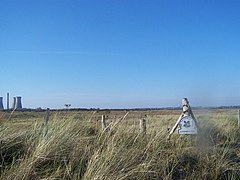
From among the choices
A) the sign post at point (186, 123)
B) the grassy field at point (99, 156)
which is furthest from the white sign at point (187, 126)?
the grassy field at point (99, 156)

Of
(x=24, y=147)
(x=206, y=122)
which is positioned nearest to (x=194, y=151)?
(x=24, y=147)

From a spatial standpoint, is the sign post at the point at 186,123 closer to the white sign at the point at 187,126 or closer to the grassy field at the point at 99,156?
the white sign at the point at 187,126

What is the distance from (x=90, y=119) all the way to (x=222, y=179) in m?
3.48

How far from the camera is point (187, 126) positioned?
9.78m

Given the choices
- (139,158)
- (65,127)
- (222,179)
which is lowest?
(222,179)

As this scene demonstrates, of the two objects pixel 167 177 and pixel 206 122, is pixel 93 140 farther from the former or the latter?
pixel 206 122

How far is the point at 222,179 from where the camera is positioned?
6121 millimetres

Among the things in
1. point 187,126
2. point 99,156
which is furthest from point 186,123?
point 99,156

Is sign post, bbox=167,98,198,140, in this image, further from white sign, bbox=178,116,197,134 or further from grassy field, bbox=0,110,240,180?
grassy field, bbox=0,110,240,180

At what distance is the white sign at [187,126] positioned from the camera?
958 cm

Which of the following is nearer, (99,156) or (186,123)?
(99,156)

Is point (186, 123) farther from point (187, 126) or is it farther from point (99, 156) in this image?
point (99, 156)

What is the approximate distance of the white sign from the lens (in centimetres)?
958

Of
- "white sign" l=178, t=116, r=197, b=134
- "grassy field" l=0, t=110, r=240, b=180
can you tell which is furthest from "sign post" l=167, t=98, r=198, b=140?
"grassy field" l=0, t=110, r=240, b=180
